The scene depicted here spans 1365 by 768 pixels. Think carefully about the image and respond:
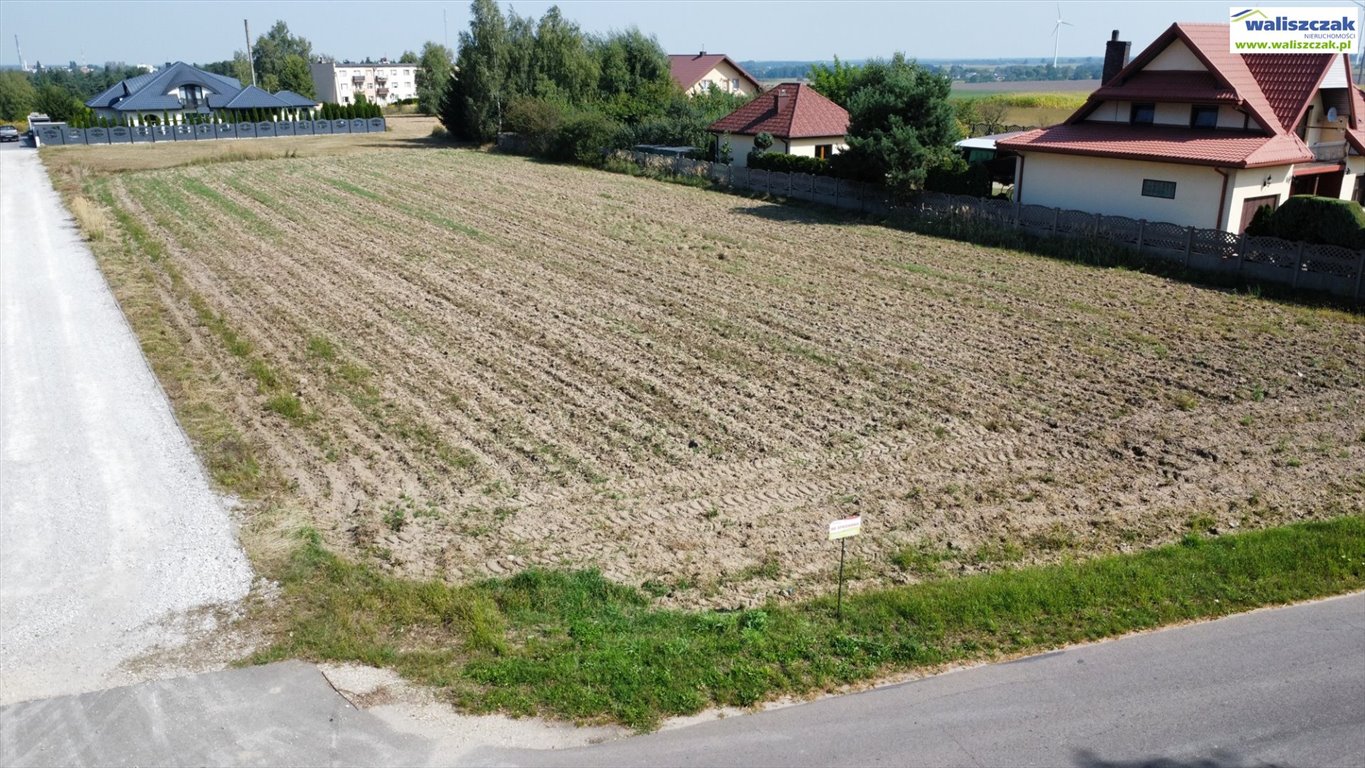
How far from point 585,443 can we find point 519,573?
3705 millimetres

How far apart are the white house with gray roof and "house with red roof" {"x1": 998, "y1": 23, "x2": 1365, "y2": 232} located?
61522 mm

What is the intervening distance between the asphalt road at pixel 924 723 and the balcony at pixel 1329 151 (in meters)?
23.3

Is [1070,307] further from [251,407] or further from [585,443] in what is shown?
[251,407]

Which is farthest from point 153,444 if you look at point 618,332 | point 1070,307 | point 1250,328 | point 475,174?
point 475,174

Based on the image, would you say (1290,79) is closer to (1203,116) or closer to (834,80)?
(1203,116)

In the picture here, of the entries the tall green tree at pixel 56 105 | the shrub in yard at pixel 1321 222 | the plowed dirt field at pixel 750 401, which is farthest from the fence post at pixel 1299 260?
the tall green tree at pixel 56 105

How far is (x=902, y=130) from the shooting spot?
31500 mm

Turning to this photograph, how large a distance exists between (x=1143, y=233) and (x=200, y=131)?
60569 millimetres

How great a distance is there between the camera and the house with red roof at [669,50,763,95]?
67.9m

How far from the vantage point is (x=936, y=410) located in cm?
1538

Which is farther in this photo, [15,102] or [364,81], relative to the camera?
[364,81]

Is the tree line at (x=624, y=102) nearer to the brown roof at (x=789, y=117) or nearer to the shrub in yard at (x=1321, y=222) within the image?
the brown roof at (x=789, y=117)

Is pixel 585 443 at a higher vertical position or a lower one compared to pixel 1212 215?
lower

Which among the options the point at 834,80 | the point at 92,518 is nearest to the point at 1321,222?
the point at 92,518
